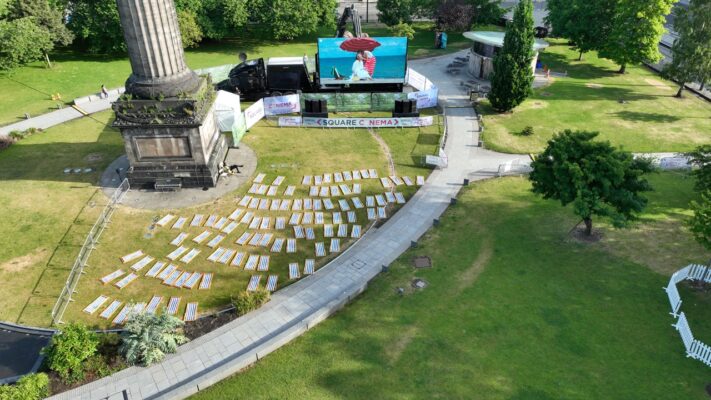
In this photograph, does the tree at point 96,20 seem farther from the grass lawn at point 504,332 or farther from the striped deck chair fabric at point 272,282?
the grass lawn at point 504,332

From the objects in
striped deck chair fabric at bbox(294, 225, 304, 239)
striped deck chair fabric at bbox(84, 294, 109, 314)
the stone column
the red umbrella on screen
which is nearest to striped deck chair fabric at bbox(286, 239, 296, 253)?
striped deck chair fabric at bbox(294, 225, 304, 239)

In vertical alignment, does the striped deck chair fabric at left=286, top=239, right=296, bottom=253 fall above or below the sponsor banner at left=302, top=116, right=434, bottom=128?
below

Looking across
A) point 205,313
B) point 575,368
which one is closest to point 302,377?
point 205,313

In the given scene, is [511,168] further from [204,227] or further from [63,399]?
[63,399]

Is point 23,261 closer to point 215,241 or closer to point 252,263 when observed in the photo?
point 215,241

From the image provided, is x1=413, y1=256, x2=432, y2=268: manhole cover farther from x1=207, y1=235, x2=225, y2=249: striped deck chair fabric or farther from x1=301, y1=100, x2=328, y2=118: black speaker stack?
x1=301, y1=100, x2=328, y2=118: black speaker stack

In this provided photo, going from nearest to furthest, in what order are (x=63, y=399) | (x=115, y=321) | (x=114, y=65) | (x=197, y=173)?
1. (x=63, y=399)
2. (x=115, y=321)
3. (x=197, y=173)
4. (x=114, y=65)
